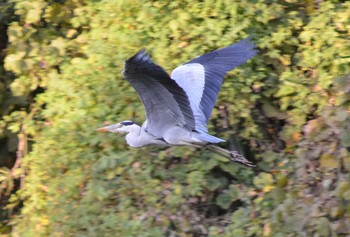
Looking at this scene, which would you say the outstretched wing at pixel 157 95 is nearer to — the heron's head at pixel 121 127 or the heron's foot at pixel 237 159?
the heron's head at pixel 121 127

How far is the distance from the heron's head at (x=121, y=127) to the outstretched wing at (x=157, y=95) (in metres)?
0.23

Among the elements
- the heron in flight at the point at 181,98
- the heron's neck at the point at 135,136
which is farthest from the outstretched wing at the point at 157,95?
the heron's neck at the point at 135,136

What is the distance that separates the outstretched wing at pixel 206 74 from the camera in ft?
17.9

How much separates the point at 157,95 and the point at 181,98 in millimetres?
133

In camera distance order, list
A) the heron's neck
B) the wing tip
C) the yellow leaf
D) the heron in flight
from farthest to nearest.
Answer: the wing tip < the heron's neck < the yellow leaf < the heron in flight

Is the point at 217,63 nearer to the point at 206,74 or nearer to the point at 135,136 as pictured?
the point at 206,74

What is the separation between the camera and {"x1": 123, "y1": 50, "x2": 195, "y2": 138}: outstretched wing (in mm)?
4484

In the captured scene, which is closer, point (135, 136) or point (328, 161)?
point (328, 161)

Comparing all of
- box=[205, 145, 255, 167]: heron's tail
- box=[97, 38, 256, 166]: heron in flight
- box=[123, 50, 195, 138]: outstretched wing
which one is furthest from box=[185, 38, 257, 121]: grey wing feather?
box=[123, 50, 195, 138]: outstretched wing

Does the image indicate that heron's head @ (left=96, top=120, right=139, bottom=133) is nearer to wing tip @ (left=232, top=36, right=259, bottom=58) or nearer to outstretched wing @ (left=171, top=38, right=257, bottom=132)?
outstretched wing @ (left=171, top=38, right=257, bottom=132)

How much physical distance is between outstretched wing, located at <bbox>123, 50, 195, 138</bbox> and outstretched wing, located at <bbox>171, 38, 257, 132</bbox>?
213 mm

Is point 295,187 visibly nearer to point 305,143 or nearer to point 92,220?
point 305,143

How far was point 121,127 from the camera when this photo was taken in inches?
227

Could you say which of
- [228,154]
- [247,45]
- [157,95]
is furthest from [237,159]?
[157,95]
